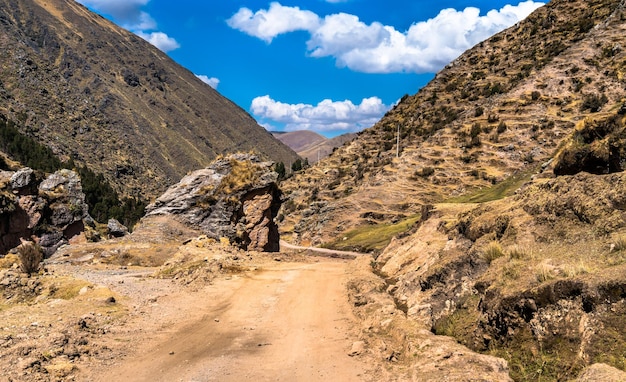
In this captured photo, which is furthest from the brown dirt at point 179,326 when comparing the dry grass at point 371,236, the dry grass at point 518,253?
the dry grass at point 371,236

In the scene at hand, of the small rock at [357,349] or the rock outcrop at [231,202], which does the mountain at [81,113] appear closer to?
the rock outcrop at [231,202]

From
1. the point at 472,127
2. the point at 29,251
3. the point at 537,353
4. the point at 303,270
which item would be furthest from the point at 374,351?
the point at 472,127

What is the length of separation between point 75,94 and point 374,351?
168m

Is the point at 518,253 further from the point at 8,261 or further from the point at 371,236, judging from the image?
the point at 371,236

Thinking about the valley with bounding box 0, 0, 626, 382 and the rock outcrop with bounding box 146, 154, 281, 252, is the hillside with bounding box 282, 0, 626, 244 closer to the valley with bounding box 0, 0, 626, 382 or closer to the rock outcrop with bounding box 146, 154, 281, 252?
the valley with bounding box 0, 0, 626, 382

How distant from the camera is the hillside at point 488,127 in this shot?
2306 inches

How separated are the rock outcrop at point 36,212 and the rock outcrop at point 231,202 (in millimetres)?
11588

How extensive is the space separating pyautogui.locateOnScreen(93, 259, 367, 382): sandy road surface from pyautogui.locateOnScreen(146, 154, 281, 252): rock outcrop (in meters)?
14.2

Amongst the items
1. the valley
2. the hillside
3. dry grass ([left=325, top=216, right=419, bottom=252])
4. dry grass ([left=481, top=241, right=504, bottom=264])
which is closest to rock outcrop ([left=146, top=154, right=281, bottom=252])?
the valley

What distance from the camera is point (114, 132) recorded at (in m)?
153

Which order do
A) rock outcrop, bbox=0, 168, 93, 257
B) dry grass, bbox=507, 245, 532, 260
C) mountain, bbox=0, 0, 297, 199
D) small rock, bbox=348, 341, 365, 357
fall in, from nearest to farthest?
dry grass, bbox=507, 245, 532, 260, small rock, bbox=348, 341, 365, 357, rock outcrop, bbox=0, 168, 93, 257, mountain, bbox=0, 0, 297, 199

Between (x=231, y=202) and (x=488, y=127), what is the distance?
152ft

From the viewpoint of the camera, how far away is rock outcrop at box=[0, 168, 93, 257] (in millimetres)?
34688

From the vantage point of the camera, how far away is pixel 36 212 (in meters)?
36.8
